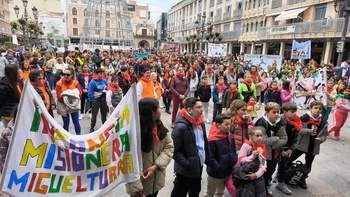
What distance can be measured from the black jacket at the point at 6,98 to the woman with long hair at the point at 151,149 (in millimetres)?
2515

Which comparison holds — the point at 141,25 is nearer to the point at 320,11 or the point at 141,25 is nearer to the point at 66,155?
the point at 320,11

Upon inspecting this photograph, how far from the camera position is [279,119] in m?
3.60

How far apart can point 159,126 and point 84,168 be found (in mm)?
840

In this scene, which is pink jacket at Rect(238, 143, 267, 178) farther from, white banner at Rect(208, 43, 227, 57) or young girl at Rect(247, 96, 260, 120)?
white banner at Rect(208, 43, 227, 57)

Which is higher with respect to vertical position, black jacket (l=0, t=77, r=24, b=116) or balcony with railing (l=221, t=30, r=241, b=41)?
balcony with railing (l=221, t=30, r=241, b=41)

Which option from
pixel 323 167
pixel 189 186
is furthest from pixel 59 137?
pixel 323 167

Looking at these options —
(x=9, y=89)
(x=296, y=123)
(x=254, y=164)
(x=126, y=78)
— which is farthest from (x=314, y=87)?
(x=9, y=89)

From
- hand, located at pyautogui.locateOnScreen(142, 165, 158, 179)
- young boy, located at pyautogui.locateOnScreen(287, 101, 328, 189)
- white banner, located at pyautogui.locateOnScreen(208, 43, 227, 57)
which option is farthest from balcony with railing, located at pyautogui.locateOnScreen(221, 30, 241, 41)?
hand, located at pyautogui.locateOnScreen(142, 165, 158, 179)

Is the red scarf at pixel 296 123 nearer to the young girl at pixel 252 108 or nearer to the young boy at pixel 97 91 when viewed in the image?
the young girl at pixel 252 108

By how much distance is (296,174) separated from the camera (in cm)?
417

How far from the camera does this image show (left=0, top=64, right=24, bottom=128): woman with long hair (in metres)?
3.71

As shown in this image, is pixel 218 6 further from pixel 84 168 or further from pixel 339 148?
pixel 84 168

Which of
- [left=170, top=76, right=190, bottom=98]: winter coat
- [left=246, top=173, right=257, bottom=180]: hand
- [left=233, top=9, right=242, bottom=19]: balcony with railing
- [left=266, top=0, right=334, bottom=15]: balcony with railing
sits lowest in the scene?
[left=246, top=173, right=257, bottom=180]: hand

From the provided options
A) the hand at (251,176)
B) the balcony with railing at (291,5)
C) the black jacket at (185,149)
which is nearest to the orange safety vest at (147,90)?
the black jacket at (185,149)
